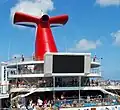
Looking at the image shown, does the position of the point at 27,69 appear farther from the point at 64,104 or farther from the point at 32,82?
the point at 64,104

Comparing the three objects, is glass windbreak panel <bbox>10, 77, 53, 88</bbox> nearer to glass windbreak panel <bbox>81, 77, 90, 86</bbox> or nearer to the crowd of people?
the crowd of people

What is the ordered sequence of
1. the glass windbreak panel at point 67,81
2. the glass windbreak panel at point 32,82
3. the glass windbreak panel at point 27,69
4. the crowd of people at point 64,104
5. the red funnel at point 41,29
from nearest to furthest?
the crowd of people at point 64,104
the glass windbreak panel at point 32,82
the glass windbreak panel at point 67,81
the glass windbreak panel at point 27,69
the red funnel at point 41,29

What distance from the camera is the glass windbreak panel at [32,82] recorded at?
4309 cm

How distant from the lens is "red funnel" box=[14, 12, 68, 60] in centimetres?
4941

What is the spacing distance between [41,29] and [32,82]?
27.5 ft

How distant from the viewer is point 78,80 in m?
43.7

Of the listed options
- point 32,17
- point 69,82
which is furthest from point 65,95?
point 32,17

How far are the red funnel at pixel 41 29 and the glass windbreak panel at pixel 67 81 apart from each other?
6160mm

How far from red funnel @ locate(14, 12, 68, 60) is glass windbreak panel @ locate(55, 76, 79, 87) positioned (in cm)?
616

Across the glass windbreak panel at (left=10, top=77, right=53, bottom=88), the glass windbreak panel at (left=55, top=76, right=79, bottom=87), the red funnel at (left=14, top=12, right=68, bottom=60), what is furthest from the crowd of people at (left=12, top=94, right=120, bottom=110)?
the red funnel at (left=14, top=12, right=68, bottom=60)

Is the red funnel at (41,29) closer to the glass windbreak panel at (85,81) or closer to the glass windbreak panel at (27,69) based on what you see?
the glass windbreak panel at (27,69)

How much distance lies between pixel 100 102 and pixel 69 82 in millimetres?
6709

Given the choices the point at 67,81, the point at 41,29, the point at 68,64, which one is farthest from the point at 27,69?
the point at 41,29

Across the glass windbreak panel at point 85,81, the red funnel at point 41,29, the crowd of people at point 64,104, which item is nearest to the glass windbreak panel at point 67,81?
the glass windbreak panel at point 85,81
